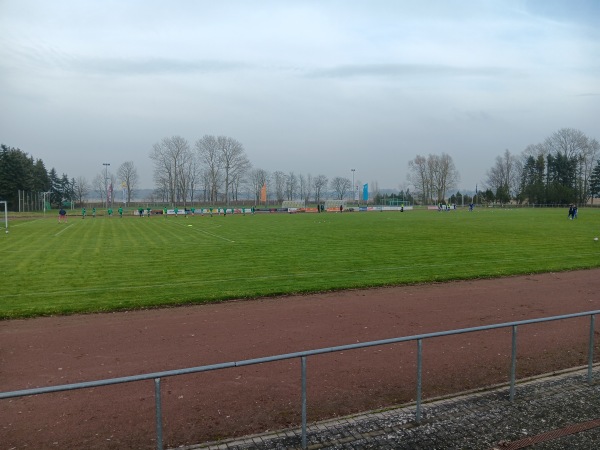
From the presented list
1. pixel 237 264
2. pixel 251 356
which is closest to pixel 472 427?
pixel 251 356

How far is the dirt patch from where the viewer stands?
6.55 metres

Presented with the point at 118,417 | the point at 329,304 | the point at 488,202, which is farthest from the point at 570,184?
the point at 118,417

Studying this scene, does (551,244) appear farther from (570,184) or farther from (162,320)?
(570,184)

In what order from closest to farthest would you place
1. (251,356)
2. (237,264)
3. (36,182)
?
(251,356)
(237,264)
(36,182)

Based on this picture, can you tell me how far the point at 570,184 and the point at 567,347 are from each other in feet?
425

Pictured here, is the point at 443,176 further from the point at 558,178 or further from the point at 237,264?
the point at 237,264

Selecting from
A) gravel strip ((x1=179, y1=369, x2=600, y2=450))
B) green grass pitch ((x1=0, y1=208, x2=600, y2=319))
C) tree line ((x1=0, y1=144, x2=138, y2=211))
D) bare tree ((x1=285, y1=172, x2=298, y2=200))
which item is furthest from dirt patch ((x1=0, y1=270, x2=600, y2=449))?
bare tree ((x1=285, y1=172, x2=298, y2=200))

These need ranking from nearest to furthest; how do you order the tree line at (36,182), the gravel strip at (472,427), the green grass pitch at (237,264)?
1. the gravel strip at (472,427)
2. the green grass pitch at (237,264)
3. the tree line at (36,182)

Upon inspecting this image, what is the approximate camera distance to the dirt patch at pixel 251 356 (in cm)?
655

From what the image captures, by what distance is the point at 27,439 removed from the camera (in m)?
6.08

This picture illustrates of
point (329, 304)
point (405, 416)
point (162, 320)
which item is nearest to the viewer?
point (405, 416)

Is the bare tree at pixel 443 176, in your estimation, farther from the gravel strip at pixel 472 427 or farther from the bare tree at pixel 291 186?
the gravel strip at pixel 472 427

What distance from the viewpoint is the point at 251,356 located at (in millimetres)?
9281

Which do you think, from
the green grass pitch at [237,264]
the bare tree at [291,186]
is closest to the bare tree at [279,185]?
the bare tree at [291,186]
